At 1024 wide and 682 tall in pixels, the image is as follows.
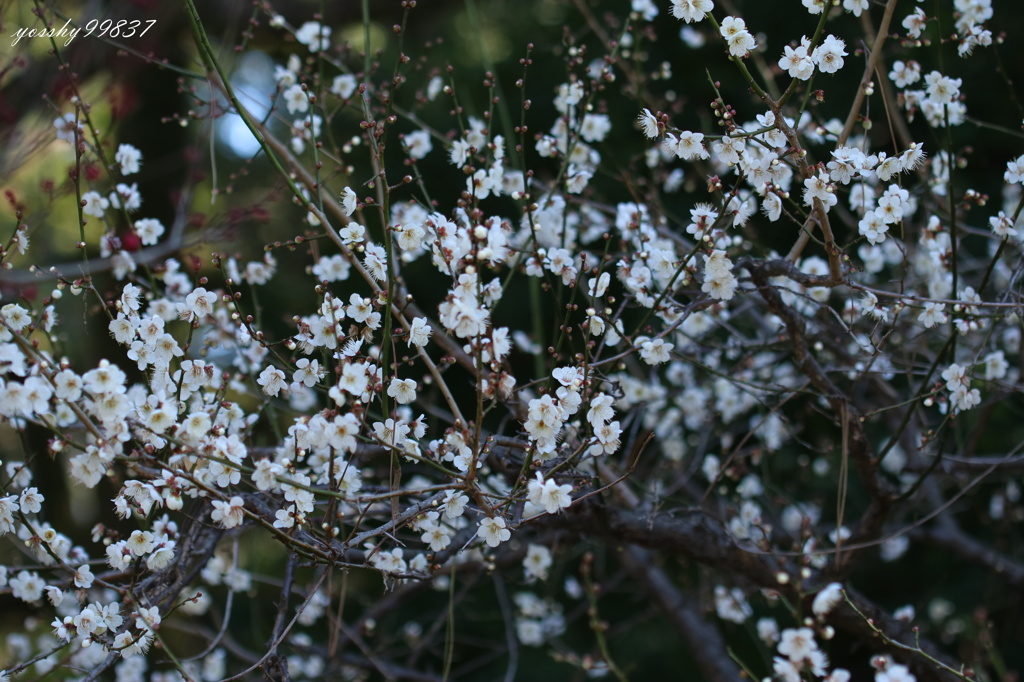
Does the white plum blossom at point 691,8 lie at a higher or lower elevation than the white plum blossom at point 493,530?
higher

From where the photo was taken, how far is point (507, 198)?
15.7ft

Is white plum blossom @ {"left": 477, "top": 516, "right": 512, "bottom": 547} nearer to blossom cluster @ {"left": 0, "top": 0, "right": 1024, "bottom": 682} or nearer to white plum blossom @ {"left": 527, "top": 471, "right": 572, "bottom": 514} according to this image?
blossom cluster @ {"left": 0, "top": 0, "right": 1024, "bottom": 682}

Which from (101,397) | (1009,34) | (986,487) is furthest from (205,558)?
(1009,34)

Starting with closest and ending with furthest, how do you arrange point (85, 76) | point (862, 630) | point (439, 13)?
point (862, 630) < point (85, 76) < point (439, 13)

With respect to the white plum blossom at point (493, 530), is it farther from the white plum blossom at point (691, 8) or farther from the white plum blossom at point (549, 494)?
the white plum blossom at point (691, 8)

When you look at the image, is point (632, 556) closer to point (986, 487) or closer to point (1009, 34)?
point (986, 487)

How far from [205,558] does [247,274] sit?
2.60ft

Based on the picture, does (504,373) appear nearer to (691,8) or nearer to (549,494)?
(549,494)

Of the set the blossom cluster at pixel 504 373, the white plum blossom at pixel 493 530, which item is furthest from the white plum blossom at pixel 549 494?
the white plum blossom at pixel 493 530

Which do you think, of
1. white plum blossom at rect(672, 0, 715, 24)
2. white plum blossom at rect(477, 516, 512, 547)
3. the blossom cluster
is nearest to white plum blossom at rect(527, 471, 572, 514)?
the blossom cluster

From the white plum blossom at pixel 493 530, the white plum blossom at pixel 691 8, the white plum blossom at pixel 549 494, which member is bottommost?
A: the white plum blossom at pixel 493 530

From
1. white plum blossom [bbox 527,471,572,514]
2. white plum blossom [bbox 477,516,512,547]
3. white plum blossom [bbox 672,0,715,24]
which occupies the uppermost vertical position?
white plum blossom [bbox 672,0,715,24]

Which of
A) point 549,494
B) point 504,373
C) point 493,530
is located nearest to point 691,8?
point 504,373

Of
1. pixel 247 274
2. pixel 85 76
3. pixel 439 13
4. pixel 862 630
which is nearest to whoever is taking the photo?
pixel 862 630
